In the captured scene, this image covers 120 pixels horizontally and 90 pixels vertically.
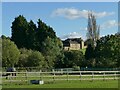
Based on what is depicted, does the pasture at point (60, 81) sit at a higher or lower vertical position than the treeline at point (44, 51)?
lower

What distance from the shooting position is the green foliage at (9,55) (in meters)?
75.1

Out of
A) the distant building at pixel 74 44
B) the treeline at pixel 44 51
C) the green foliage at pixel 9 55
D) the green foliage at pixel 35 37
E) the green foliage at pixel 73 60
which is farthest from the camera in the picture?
the distant building at pixel 74 44

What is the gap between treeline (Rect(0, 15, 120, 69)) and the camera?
77.8 m

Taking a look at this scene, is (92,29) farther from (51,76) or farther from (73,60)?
(51,76)

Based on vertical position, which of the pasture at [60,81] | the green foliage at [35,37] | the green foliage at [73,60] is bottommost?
the pasture at [60,81]

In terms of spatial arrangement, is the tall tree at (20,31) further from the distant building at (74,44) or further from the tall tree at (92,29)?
the distant building at (74,44)

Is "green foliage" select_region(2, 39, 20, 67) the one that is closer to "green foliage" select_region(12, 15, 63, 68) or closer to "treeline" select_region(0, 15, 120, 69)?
"treeline" select_region(0, 15, 120, 69)

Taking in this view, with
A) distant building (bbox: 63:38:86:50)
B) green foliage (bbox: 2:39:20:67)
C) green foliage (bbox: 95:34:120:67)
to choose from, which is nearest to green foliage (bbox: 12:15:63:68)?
green foliage (bbox: 95:34:120:67)

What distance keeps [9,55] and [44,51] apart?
19575mm

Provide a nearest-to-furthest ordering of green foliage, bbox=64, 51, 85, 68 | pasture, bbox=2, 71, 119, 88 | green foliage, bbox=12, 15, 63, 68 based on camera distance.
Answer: pasture, bbox=2, 71, 119, 88
green foliage, bbox=64, 51, 85, 68
green foliage, bbox=12, 15, 63, 68

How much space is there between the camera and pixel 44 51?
9494 cm

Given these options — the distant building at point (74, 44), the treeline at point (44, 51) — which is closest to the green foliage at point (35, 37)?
the treeline at point (44, 51)

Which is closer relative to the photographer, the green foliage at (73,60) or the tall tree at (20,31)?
the green foliage at (73,60)

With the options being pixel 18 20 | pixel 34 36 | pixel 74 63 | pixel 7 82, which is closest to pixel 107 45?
pixel 74 63
